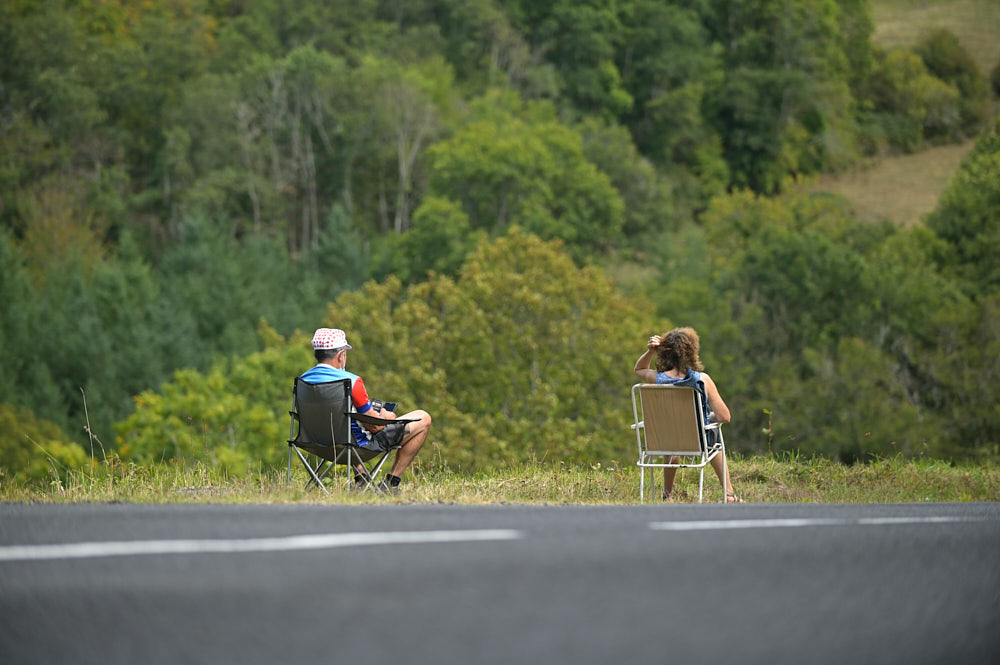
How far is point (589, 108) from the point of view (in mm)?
90312

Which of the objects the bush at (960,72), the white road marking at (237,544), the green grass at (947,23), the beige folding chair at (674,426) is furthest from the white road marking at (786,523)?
the green grass at (947,23)

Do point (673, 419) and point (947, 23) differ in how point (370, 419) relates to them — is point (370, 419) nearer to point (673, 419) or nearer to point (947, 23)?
point (673, 419)

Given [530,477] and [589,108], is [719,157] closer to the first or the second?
[589,108]

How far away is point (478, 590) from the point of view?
4887mm

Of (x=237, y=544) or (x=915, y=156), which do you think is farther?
(x=915, y=156)

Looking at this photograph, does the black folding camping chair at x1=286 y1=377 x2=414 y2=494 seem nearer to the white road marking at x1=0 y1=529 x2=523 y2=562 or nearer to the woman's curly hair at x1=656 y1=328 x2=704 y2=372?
the woman's curly hair at x1=656 y1=328 x2=704 y2=372

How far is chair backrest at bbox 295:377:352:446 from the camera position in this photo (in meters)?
9.78

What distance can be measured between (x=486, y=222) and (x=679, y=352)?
2225 inches

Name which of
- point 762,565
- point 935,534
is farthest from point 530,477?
point 762,565

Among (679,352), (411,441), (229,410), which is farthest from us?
(229,410)

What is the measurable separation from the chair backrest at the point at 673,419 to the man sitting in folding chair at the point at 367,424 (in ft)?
5.29

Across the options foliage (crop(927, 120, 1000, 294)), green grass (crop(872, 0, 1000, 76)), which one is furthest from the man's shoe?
green grass (crop(872, 0, 1000, 76))

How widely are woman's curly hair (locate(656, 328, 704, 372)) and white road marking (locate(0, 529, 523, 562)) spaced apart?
191 inches

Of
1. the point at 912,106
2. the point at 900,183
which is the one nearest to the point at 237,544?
the point at 900,183
